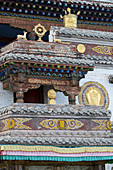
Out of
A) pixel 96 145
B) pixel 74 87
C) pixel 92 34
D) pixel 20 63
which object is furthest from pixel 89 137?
pixel 92 34

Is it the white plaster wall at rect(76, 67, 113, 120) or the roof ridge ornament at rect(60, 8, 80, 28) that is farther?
the white plaster wall at rect(76, 67, 113, 120)

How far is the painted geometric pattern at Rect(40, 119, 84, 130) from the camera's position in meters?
27.9

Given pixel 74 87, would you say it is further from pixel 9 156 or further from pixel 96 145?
pixel 9 156

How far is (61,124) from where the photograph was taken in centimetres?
2820

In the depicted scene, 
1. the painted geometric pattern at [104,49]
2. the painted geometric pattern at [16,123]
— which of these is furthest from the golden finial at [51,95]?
the painted geometric pattern at [104,49]

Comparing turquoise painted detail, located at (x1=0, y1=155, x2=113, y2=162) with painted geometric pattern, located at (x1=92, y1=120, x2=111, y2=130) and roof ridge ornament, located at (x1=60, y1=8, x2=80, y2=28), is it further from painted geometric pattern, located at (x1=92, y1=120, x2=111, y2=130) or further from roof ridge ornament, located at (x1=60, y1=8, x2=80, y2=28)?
roof ridge ornament, located at (x1=60, y1=8, x2=80, y2=28)

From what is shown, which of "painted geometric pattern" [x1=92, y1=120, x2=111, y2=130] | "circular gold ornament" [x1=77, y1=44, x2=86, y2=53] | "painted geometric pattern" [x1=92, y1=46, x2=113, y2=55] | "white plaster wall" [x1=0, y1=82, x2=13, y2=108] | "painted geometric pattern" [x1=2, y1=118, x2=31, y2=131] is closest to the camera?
"painted geometric pattern" [x1=2, y1=118, x2=31, y2=131]

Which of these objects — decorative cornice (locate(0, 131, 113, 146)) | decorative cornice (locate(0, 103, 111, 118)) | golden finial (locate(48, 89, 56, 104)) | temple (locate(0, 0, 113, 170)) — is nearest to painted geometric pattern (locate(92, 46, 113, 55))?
temple (locate(0, 0, 113, 170))

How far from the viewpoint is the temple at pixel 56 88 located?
2738cm

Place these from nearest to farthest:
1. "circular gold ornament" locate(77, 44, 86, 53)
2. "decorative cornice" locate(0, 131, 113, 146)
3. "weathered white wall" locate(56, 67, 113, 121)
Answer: "decorative cornice" locate(0, 131, 113, 146) < "circular gold ornament" locate(77, 44, 86, 53) < "weathered white wall" locate(56, 67, 113, 121)

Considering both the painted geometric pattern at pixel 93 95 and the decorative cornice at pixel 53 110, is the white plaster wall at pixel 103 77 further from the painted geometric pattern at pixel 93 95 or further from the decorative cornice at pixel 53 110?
the decorative cornice at pixel 53 110

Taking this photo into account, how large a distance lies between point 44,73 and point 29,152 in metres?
4.29

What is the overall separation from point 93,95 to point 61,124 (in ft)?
15.2

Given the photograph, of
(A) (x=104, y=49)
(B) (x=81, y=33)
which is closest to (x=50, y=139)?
(B) (x=81, y=33)
